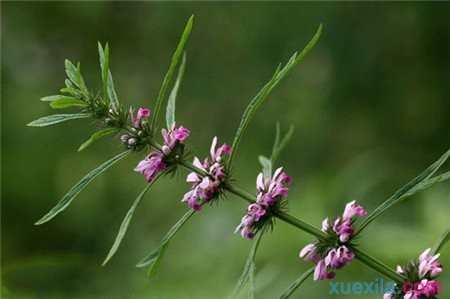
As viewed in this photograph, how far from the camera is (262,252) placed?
215cm

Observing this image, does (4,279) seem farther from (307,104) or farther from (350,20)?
(350,20)

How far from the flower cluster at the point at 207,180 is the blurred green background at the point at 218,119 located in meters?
1.19

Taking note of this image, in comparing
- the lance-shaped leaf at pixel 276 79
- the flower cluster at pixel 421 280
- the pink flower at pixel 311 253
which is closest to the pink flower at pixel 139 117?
the lance-shaped leaf at pixel 276 79

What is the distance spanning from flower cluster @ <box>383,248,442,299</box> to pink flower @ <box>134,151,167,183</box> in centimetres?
31

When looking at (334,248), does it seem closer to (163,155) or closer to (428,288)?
(428,288)

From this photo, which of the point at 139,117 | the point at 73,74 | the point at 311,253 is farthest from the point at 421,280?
the point at 73,74

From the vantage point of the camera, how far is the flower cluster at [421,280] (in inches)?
32.0

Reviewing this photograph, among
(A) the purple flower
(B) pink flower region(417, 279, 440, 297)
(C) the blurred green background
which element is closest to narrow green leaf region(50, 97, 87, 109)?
(A) the purple flower

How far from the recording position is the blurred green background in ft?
7.54

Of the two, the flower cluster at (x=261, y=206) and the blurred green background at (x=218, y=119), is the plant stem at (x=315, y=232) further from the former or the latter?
the blurred green background at (x=218, y=119)

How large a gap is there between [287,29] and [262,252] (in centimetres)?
117

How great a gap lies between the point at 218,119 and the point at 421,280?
2397mm

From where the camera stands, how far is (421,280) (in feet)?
2.76

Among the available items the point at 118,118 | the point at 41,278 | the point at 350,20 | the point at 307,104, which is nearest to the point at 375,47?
the point at 350,20
